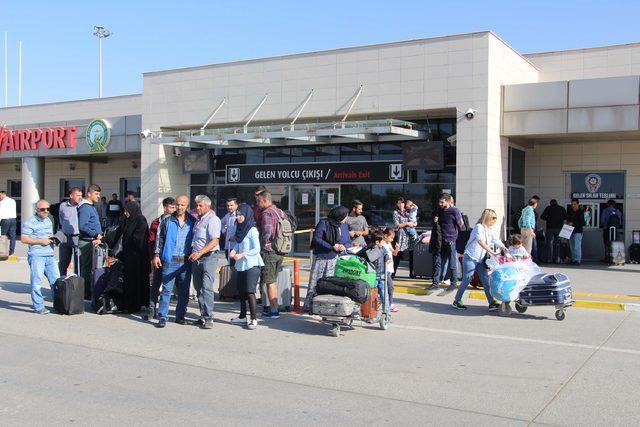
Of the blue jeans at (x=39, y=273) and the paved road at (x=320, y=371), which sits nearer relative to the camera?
the paved road at (x=320, y=371)

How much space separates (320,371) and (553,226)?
1212cm

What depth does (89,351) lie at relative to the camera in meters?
7.48

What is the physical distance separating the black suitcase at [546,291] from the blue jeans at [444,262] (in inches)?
101

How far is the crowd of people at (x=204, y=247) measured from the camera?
8977 mm

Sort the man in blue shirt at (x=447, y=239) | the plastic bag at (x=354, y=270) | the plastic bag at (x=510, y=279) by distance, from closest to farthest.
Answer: the plastic bag at (x=354, y=270)
the plastic bag at (x=510, y=279)
the man in blue shirt at (x=447, y=239)

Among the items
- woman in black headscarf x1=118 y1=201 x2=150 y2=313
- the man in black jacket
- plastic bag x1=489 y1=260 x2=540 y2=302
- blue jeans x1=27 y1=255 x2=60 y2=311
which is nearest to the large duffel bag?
plastic bag x1=489 y1=260 x2=540 y2=302

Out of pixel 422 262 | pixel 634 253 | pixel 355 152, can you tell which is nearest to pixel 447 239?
pixel 422 262

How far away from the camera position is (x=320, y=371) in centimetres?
669

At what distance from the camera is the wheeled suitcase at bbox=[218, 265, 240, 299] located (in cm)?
1109

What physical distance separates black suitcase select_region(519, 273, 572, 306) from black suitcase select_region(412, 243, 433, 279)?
3946 mm

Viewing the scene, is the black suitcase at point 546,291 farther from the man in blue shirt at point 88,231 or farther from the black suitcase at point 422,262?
the man in blue shirt at point 88,231

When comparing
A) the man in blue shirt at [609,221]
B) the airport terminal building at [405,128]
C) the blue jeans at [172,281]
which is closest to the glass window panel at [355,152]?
the airport terminal building at [405,128]

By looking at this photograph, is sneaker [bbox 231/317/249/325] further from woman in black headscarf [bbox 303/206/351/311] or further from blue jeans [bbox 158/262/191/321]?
woman in black headscarf [bbox 303/206/351/311]

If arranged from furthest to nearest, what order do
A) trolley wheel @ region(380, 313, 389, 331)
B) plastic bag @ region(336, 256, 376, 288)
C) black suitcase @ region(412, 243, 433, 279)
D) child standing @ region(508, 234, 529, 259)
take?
black suitcase @ region(412, 243, 433, 279) < child standing @ region(508, 234, 529, 259) < trolley wheel @ region(380, 313, 389, 331) < plastic bag @ region(336, 256, 376, 288)
